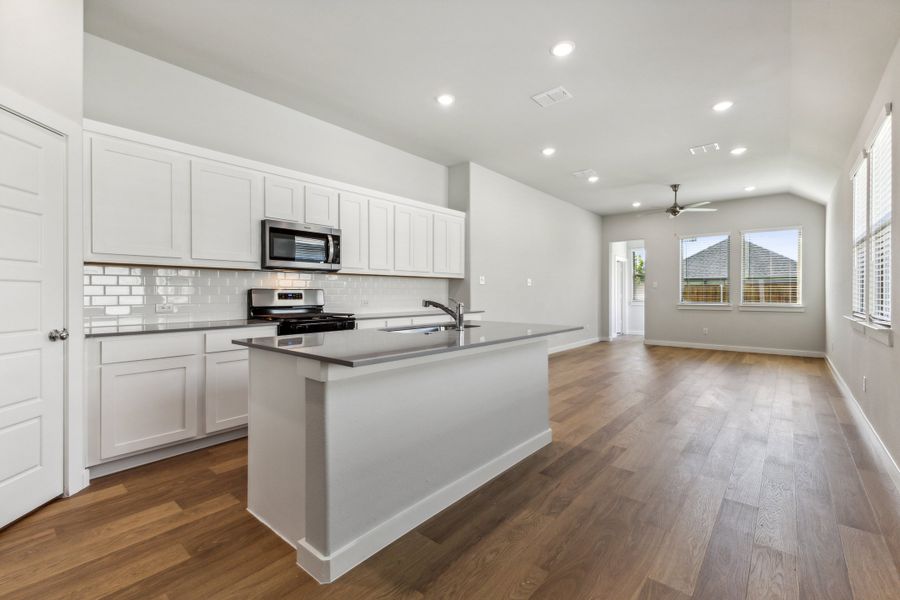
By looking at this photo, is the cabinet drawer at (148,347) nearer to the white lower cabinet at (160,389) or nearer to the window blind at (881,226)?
the white lower cabinet at (160,389)

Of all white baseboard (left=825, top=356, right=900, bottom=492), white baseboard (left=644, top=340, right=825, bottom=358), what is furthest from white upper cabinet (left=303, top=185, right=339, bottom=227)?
white baseboard (left=644, top=340, right=825, bottom=358)

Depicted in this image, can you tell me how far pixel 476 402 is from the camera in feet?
7.84

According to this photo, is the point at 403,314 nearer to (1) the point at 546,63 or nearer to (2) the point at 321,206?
(2) the point at 321,206

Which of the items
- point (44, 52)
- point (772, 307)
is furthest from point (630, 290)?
point (44, 52)

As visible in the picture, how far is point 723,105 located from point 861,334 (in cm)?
238

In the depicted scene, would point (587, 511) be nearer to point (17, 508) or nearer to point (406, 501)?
point (406, 501)

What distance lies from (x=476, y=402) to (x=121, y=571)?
1.71 meters

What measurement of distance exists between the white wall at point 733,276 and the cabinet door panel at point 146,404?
8.31 metres

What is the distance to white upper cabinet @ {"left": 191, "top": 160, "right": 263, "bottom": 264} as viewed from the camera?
10.2 feet

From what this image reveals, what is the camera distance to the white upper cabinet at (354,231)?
4176 mm

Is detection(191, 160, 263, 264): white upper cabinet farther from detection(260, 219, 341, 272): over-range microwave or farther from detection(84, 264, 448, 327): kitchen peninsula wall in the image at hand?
detection(84, 264, 448, 327): kitchen peninsula wall

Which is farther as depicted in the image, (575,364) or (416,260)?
(575,364)

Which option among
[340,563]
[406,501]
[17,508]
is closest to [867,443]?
[406,501]

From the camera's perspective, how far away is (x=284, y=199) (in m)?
3.65
